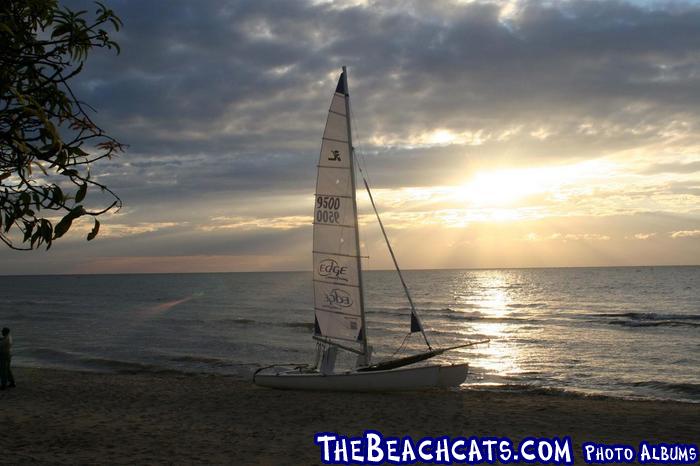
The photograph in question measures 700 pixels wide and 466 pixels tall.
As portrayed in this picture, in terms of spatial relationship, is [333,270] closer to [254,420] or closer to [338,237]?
[338,237]

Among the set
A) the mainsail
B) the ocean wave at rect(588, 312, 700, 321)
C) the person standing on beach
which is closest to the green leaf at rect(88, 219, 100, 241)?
the mainsail

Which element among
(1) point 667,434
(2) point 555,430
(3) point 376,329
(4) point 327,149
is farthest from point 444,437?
(3) point 376,329

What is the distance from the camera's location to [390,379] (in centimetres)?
2122

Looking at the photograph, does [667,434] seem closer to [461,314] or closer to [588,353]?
[588,353]

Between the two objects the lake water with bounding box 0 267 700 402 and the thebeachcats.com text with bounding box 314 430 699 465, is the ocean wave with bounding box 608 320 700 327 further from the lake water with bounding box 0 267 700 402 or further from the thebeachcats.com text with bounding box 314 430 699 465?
the thebeachcats.com text with bounding box 314 430 699 465

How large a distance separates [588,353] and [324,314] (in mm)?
21577

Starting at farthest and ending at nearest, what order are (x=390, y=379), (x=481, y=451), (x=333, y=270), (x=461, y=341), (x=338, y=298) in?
(x=461, y=341)
(x=338, y=298)
(x=333, y=270)
(x=390, y=379)
(x=481, y=451)

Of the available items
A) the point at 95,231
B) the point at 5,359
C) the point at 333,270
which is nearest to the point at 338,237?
the point at 333,270

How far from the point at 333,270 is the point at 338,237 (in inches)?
51.8

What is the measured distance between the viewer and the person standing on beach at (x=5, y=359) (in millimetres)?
20547

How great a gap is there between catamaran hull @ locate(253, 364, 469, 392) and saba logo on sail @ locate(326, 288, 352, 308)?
103 inches

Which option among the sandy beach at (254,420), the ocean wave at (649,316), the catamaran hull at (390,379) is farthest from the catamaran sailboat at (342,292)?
the ocean wave at (649,316)

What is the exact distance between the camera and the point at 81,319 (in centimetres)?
6384

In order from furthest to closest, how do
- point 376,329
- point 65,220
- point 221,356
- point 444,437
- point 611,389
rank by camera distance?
1. point 376,329
2. point 221,356
3. point 611,389
4. point 444,437
5. point 65,220
